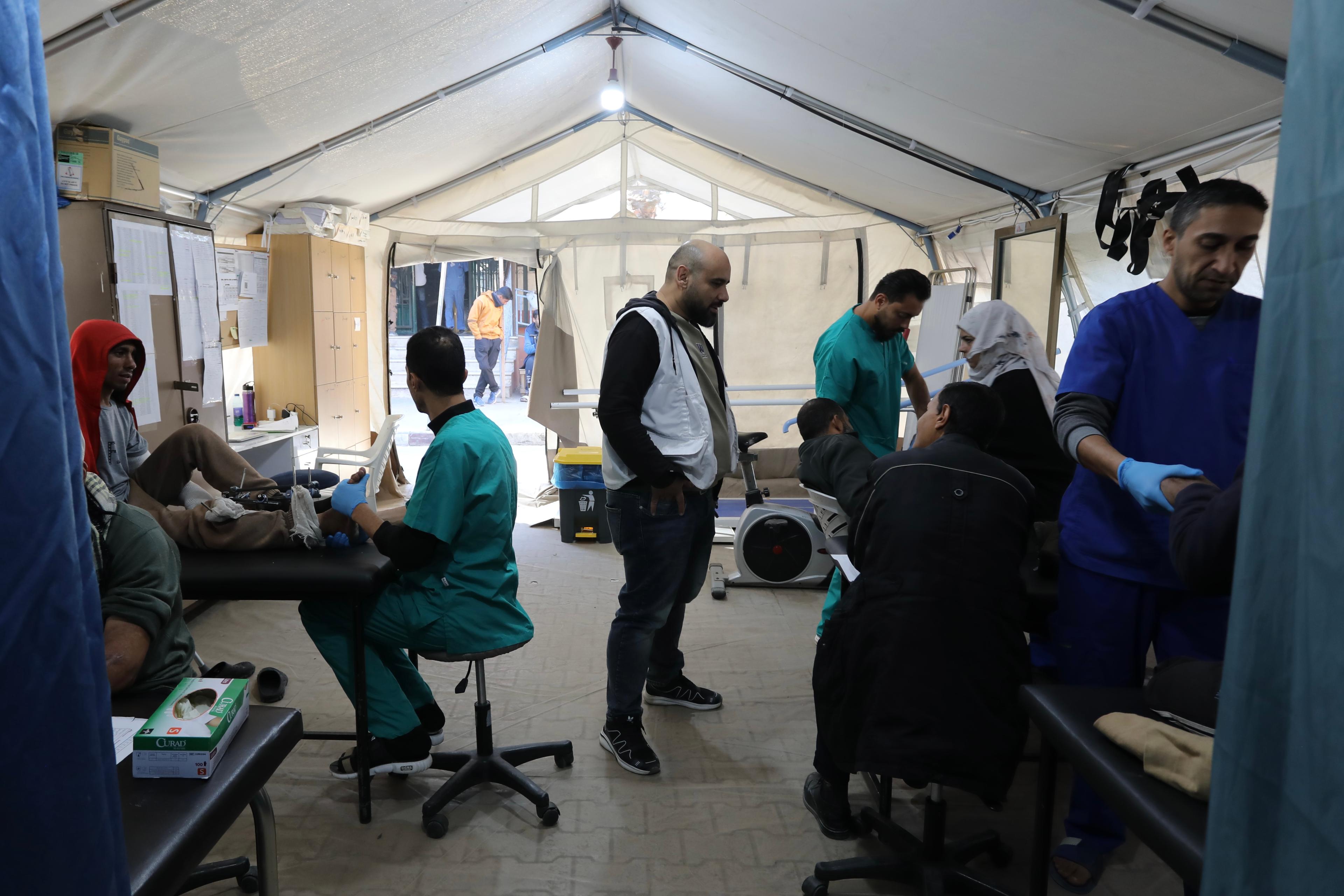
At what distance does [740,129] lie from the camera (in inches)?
220

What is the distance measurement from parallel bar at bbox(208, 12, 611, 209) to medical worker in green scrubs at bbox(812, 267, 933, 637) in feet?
8.29

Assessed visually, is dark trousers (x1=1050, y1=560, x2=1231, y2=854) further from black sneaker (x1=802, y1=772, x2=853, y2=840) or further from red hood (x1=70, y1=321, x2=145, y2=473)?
red hood (x1=70, y1=321, x2=145, y2=473)

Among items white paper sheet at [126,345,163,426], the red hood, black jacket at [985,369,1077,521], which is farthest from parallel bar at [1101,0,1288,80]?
white paper sheet at [126,345,163,426]

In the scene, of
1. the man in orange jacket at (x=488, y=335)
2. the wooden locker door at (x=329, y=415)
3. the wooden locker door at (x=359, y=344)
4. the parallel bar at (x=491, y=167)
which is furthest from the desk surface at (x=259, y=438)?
the man in orange jacket at (x=488, y=335)

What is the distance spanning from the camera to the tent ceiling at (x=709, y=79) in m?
2.74

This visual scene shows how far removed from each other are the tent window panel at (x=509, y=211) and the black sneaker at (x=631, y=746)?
16.1 feet

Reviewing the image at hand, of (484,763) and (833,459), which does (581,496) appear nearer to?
(833,459)

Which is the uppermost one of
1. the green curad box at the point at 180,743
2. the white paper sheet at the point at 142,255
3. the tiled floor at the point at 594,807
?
the white paper sheet at the point at 142,255

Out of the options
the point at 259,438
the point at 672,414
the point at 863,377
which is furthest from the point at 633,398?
the point at 259,438

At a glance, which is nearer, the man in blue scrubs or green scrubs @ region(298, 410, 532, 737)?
the man in blue scrubs

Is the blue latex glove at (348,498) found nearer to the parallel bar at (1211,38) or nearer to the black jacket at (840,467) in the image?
the black jacket at (840,467)

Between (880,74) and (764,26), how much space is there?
1.84 ft

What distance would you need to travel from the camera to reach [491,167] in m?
6.35

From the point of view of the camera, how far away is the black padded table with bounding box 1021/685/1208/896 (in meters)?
1.00
